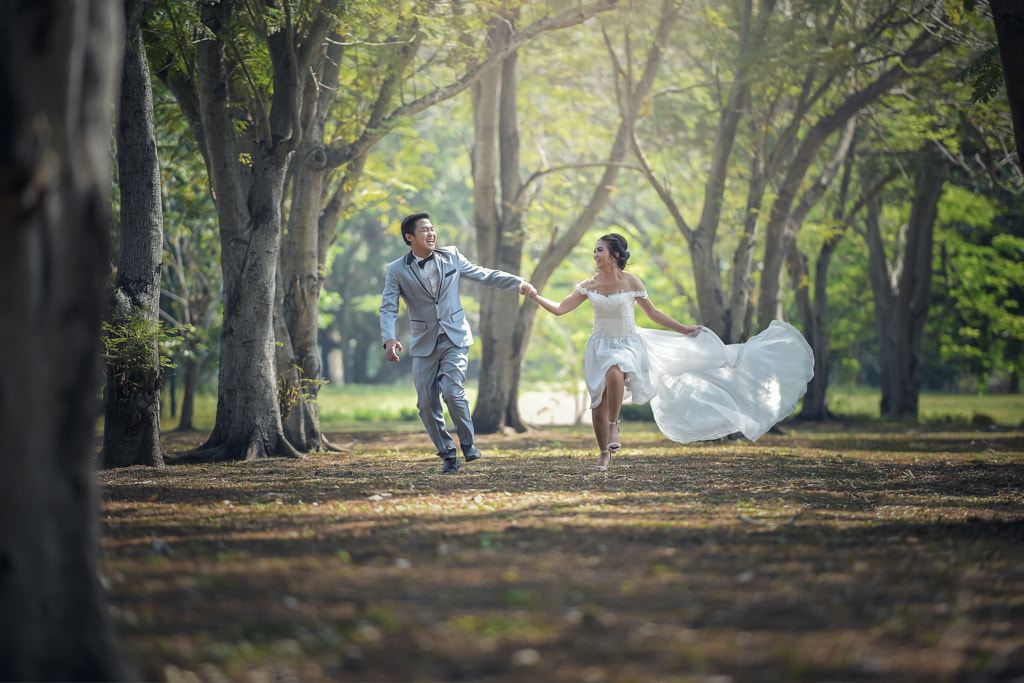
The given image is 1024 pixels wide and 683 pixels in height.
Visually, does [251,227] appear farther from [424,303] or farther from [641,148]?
[641,148]

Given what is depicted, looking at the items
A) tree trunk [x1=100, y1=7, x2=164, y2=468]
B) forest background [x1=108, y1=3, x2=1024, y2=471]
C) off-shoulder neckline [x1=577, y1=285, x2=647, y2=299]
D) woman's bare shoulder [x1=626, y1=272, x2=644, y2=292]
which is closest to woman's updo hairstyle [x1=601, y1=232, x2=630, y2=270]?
woman's bare shoulder [x1=626, y1=272, x2=644, y2=292]

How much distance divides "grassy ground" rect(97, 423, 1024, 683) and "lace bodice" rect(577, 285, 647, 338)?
194 cm

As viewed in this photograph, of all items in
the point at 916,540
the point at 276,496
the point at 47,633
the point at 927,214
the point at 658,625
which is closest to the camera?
the point at 47,633

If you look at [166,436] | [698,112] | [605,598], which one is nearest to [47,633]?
[605,598]

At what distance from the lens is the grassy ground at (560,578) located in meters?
3.45

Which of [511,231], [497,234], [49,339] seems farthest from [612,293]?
[49,339]

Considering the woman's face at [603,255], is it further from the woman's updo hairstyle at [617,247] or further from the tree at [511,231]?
the tree at [511,231]

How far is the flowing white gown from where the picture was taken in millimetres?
10258

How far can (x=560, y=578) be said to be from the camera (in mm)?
4629

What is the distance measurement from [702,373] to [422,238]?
4.27 metres

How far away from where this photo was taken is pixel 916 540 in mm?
5934

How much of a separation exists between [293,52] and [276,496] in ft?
17.7

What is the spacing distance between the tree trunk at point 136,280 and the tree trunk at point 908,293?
16916 millimetres

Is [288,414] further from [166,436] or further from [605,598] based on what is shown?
[605,598]
